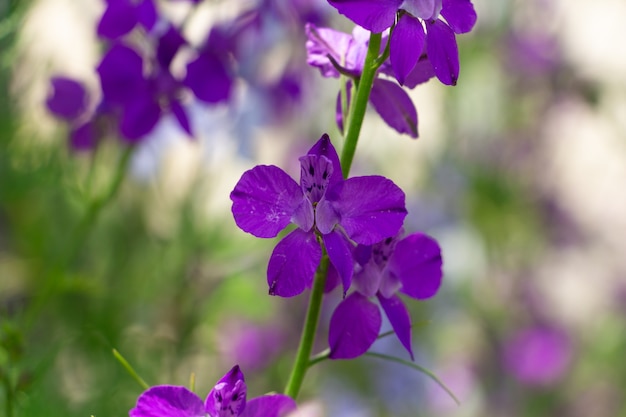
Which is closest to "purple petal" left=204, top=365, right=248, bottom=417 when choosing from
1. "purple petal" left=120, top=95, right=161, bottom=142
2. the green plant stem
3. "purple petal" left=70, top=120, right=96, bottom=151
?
the green plant stem

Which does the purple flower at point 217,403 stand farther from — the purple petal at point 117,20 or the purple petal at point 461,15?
the purple petal at point 117,20

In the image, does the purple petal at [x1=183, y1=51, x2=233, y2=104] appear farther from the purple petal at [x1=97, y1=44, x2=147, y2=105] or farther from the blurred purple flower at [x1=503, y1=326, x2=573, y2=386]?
the blurred purple flower at [x1=503, y1=326, x2=573, y2=386]

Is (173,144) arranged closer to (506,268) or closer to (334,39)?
(506,268)

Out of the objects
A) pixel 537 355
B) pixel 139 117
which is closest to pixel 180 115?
pixel 139 117

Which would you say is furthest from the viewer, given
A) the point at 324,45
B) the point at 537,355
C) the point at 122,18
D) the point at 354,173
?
the point at 537,355

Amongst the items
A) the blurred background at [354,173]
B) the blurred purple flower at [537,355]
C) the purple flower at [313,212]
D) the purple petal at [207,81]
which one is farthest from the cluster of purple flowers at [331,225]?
the blurred purple flower at [537,355]

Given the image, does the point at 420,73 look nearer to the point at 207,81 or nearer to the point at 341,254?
the point at 341,254
